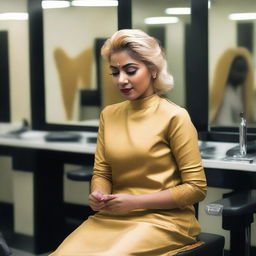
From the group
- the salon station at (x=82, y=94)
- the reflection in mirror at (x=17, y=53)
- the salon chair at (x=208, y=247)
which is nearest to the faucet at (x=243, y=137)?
the salon station at (x=82, y=94)

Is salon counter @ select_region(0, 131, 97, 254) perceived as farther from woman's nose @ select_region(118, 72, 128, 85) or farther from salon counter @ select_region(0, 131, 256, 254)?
woman's nose @ select_region(118, 72, 128, 85)

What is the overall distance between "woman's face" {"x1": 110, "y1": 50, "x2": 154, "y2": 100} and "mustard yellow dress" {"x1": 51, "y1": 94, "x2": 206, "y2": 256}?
6 centimetres

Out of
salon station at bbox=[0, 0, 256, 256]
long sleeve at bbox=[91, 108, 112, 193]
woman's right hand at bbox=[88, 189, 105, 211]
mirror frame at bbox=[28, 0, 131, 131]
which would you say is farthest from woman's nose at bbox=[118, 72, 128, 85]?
mirror frame at bbox=[28, 0, 131, 131]

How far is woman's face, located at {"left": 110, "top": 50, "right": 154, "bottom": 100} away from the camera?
1.96m

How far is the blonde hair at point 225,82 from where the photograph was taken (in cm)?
305

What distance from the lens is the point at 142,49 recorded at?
6.35 ft

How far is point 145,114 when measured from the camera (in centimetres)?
200

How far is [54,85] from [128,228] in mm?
2234

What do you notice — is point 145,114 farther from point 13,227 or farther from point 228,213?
point 13,227

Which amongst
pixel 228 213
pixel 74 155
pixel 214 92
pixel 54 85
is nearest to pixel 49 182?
pixel 74 155

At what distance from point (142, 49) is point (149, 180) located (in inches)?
18.5

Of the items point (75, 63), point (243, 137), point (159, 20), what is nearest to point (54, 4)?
point (75, 63)

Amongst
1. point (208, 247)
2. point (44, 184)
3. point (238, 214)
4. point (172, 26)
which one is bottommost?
point (44, 184)

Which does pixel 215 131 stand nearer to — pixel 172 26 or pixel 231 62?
pixel 231 62
